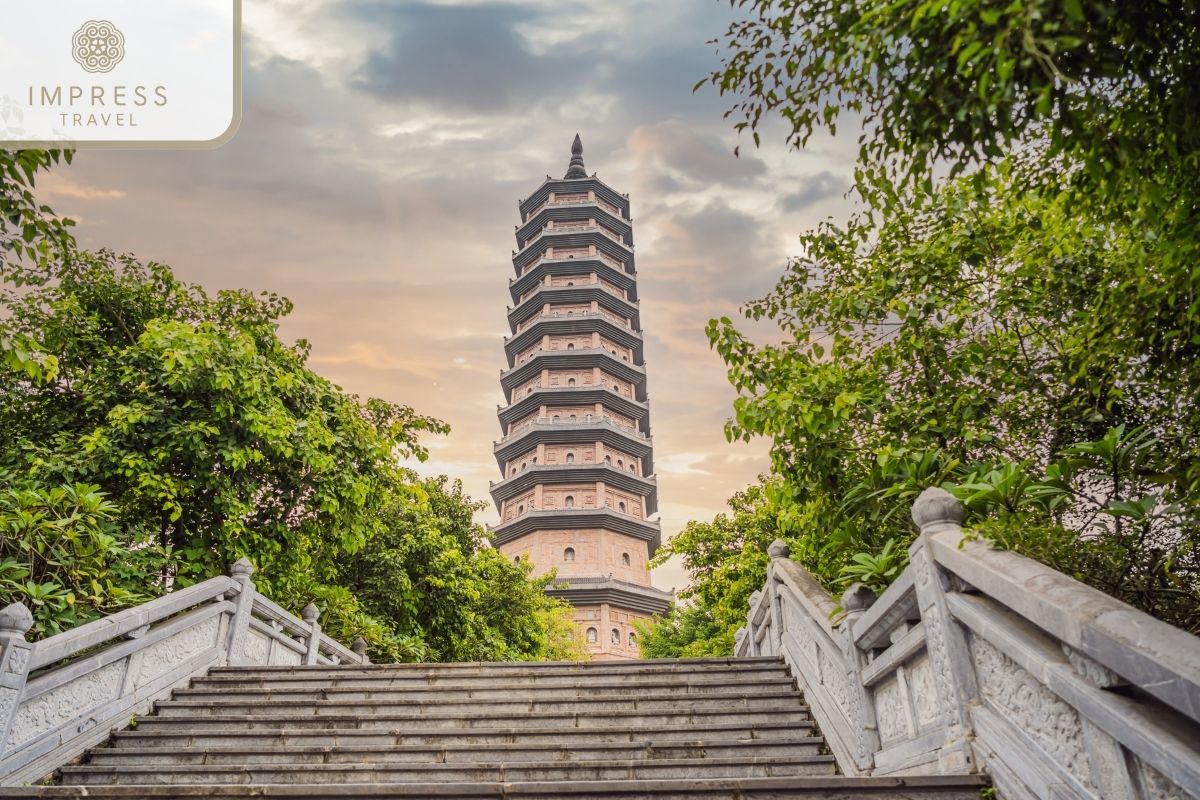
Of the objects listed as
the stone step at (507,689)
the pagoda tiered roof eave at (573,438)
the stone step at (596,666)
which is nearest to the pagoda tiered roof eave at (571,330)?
the pagoda tiered roof eave at (573,438)

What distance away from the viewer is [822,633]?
5.37 m

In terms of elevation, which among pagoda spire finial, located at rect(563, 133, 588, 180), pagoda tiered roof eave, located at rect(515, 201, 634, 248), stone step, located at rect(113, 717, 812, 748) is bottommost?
stone step, located at rect(113, 717, 812, 748)

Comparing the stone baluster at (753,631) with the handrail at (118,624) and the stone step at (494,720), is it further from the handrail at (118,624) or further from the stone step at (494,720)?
the handrail at (118,624)

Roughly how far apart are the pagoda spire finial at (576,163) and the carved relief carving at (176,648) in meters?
34.3

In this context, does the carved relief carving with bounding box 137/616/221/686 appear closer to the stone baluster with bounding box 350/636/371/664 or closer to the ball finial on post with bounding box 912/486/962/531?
the stone baluster with bounding box 350/636/371/664

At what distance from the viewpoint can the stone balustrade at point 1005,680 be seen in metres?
2.24

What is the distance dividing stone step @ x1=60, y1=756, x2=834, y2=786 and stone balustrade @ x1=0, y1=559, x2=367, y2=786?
1.52ft

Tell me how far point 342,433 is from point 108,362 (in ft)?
8.90

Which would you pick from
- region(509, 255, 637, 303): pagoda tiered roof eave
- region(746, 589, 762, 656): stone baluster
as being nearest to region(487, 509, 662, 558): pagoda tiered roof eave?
region(509, 255, 637, 303): pagoda tiered roof eave

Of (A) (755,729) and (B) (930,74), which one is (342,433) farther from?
(B) (930,74)

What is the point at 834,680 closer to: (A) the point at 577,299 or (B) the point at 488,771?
(B) the point at 488,771

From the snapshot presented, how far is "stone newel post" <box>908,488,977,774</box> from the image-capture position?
338 cm

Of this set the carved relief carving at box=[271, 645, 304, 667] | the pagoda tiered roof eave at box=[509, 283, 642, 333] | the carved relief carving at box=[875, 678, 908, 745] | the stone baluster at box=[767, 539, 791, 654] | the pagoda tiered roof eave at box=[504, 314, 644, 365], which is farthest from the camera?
the pagoda tiered roof eave at box=[509, 283, 642, 333]

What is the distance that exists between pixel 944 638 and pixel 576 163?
39.5 metres
